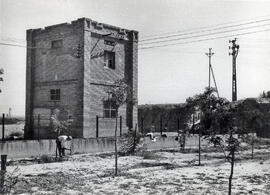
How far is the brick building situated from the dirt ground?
8.29m

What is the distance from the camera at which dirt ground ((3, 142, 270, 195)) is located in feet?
36.1

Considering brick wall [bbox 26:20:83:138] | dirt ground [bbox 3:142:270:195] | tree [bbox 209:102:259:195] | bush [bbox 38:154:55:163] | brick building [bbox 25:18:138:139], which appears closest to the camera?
tree [bbox 209:102:259:195]

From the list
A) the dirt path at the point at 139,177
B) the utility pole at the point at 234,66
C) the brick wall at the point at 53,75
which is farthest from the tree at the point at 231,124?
the utility pole at the point at 234,66

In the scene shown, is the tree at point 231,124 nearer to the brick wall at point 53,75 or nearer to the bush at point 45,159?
the bush at point 45,159

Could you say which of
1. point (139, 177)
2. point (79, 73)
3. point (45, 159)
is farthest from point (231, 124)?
point (79, 73)

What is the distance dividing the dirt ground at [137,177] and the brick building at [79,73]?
27.2 ft

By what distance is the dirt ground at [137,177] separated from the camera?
1100 centimetres

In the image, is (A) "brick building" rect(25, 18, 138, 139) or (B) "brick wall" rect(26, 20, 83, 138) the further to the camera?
(B) "brick wall" rect(26, 20, 83, 138)

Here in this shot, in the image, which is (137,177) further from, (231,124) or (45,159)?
(45,159)

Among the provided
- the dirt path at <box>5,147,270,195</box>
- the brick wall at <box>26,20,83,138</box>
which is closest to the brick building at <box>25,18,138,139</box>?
the brick wall at <box>26,20,83,138</box>

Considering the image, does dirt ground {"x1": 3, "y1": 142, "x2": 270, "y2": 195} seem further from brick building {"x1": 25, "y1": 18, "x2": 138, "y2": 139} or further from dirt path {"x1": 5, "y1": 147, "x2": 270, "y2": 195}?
brick building {"x1": 25, "y1": 18, "x2": 138, "y2": 139}

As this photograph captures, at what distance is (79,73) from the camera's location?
1046 inches

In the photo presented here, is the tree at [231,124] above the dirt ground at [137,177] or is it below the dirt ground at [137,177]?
above

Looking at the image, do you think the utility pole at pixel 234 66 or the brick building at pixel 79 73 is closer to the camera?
the brick building at pixel 79 73
